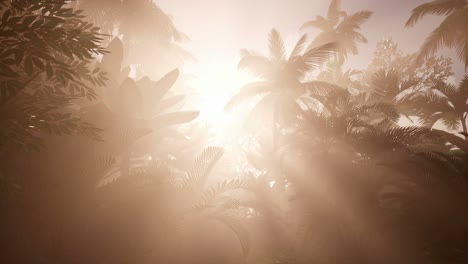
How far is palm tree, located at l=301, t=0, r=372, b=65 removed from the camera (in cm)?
2130

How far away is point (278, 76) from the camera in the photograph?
1416 centimetres

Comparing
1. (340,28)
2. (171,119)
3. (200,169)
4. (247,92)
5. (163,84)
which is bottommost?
(200,169)

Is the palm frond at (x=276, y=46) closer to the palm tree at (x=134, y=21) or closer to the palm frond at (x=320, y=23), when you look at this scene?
the palm tree at (x=134, y=21)

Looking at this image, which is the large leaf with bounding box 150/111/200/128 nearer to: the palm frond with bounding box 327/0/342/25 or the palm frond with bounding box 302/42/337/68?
A: the palm frond with bounding box 302/42/337/68

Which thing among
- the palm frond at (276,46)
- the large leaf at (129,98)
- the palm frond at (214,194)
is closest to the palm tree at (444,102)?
the palm frond at (276,46)

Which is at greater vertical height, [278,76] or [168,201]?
Answer: [278,76]

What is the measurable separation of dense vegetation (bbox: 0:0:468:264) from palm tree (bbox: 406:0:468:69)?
0.06m

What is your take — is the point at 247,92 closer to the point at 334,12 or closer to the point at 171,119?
the point at 171,119

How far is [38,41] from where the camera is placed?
3184 mm

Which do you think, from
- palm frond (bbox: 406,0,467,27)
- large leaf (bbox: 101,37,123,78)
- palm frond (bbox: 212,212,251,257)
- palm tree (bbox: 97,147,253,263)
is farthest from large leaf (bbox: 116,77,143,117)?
palm frond (bbox: 406,0,467,27)

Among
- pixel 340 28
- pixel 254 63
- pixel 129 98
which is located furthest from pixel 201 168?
pixel 340 28

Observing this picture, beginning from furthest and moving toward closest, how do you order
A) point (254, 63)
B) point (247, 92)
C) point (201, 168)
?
point (247, 92) → point (254, 63) → point (201, 168)

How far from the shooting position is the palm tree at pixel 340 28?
69.9 feet

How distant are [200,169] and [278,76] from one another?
8.44m
